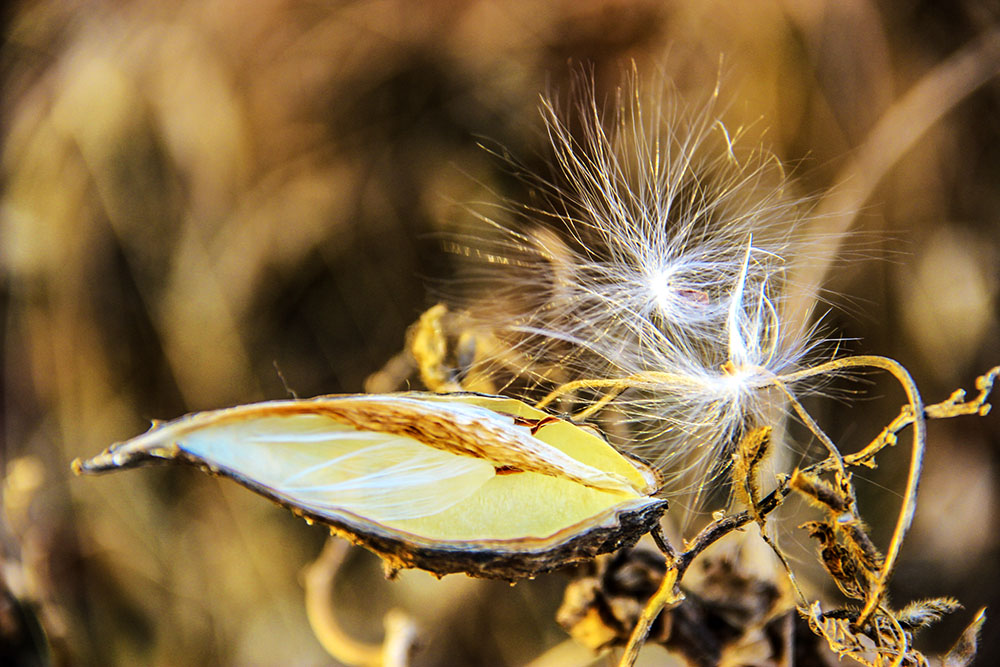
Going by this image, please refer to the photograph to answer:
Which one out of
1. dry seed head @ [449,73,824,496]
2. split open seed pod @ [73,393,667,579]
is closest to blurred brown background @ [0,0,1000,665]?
dry seed head @ [449,73,824,496]

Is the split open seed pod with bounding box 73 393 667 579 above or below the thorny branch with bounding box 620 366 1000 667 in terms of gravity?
above

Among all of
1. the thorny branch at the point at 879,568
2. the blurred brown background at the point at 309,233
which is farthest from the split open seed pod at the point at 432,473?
the blurred brown background at the point at 309,233

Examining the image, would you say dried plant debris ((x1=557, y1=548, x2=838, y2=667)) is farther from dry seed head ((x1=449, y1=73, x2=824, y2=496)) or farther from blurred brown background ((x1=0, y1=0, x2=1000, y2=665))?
blurred brown background ((x1=0, y1=0, x2=1000, y2=665))

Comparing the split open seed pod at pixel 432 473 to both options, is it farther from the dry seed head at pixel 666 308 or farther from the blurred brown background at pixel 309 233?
the blurred brown background at pixel 309 233

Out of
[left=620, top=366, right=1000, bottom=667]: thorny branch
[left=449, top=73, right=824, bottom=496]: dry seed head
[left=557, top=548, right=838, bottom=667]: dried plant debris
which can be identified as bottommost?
[left=557, top=548, right=838, bottom=667]: dried plant debris

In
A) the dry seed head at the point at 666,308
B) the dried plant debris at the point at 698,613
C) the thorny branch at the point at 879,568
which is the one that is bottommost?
the dried plant debris at the point at 698,613

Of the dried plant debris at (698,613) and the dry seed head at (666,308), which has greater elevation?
the dry seed head at (666,308)

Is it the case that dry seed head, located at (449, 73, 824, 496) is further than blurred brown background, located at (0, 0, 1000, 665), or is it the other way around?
blurred brown background, located at (0, 0, 1000, 665)
